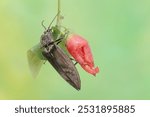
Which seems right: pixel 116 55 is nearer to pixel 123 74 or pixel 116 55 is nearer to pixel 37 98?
pixel 123 74

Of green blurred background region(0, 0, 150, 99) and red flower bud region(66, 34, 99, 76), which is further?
green blurred background region(0, 0, 150, 99)

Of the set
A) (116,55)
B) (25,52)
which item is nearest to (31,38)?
(25,52)

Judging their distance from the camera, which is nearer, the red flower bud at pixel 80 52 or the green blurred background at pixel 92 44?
the red flower bud at pixel 80 52
